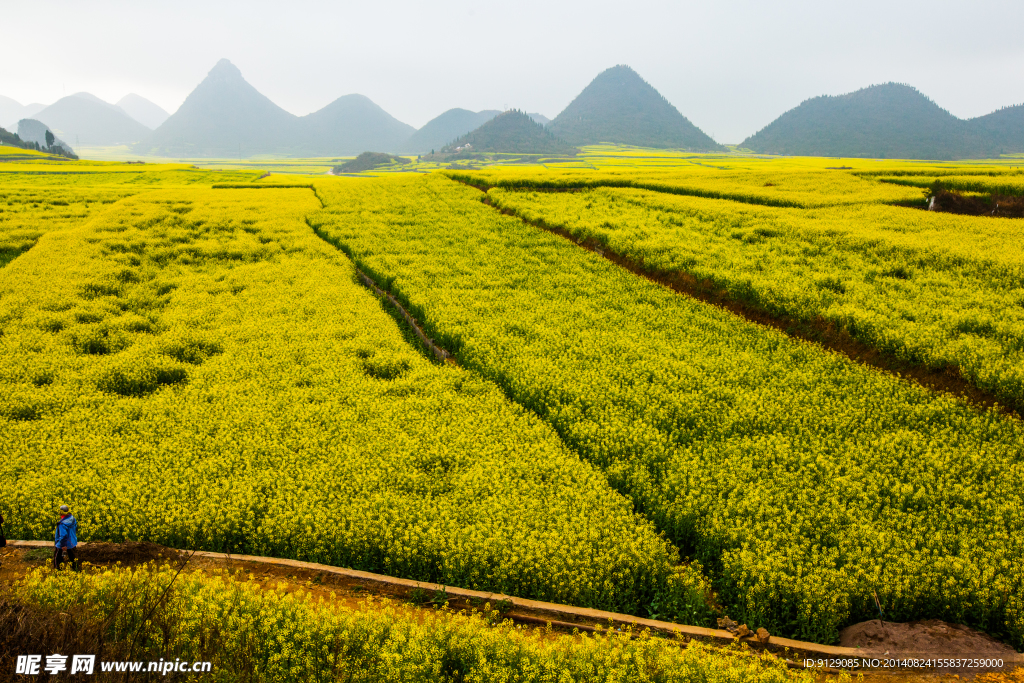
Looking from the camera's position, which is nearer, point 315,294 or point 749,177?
point 315,294

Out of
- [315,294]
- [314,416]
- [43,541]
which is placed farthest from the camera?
[315,294]

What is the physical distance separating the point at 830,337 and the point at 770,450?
23.2 feet

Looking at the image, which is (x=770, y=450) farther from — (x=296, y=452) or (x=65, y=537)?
(x=65, y=537)

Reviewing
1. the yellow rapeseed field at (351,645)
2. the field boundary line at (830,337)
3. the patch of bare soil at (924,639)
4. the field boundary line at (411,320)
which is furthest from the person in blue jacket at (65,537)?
the field boundary line at (830,337)

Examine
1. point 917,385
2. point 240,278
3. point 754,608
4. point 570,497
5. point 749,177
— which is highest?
point 749,177

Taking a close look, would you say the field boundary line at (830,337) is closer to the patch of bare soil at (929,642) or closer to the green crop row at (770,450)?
the green crop row at (770,450)

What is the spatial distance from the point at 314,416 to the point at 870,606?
1079 cm

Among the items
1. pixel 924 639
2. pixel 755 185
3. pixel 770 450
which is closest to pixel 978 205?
pixel 755 185

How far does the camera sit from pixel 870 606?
22.0 ft

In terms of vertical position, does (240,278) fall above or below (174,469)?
above

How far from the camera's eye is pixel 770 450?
9.68 m

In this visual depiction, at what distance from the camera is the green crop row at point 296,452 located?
7523 mm

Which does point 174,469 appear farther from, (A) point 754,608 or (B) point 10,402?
(A) point 754,608

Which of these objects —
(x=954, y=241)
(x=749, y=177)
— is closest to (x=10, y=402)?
(x=954, y=241)
